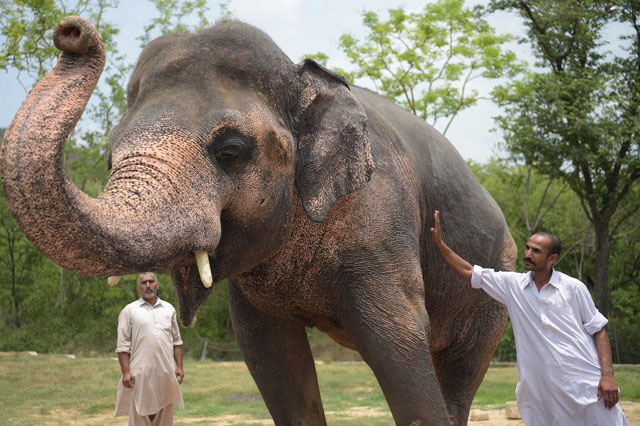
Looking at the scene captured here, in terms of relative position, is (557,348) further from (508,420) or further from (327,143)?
(508,420)

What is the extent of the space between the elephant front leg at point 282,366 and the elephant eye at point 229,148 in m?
1.21

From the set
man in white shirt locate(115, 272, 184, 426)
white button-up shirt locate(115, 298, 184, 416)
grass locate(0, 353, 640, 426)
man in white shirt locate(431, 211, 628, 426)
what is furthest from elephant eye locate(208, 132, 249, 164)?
grass locate(0, 353, 640, 426)

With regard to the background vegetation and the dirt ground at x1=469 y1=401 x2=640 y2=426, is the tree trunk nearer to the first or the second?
the background vegetation

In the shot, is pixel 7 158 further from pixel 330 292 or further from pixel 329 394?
pixel 329 394

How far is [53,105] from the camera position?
2480 millimetres

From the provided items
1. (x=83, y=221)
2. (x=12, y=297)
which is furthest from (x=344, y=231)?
(x=12, y=297)

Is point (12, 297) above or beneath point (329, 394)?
above

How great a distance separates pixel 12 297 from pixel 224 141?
2840cm

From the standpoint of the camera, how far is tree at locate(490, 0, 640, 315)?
17.5m

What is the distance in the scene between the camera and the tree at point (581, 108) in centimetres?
1753

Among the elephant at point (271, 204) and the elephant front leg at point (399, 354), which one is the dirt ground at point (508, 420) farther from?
the elephant front leg at point (399, 354)

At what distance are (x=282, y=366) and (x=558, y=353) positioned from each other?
1403mm

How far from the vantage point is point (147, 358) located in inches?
262

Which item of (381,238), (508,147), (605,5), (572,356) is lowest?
(572,356)
